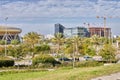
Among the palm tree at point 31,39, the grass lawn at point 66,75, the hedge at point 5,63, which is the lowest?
the hedge at point 5,63

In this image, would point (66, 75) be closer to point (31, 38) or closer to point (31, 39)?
point (31, 39)

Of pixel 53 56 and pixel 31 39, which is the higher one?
pixel 31 39

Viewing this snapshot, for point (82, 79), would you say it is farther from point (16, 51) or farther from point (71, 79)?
point (16, 51)

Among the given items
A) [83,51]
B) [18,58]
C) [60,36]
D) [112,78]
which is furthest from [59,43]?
[112,78]

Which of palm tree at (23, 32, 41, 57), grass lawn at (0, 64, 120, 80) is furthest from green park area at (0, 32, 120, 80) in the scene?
grass lawn at (0, 64, 120, 80)

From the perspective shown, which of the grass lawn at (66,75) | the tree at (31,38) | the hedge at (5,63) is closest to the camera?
the grass lawn at (66,75)

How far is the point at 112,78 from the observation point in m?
16.7

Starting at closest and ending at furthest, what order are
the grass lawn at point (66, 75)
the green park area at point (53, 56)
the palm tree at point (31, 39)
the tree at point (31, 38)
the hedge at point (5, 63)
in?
the grass lawn at point (66, 75) → the green park area at point (53, 56) → the hedge at point (5, 63) → the palm tree at point (31, 39) → the tree at point (31, 38)

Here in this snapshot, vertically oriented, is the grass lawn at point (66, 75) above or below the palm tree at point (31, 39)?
below

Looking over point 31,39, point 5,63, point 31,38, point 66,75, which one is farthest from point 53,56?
point 66,75

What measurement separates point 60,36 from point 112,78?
244 ft

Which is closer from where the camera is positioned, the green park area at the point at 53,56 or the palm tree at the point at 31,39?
the green park area at the point at 53,56

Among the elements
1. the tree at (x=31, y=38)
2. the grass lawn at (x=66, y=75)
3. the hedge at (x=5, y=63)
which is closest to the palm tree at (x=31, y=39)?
the tree at (x=31, y=38)

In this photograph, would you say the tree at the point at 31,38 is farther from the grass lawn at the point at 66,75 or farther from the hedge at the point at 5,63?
the grass lawn at the point at 66,75
